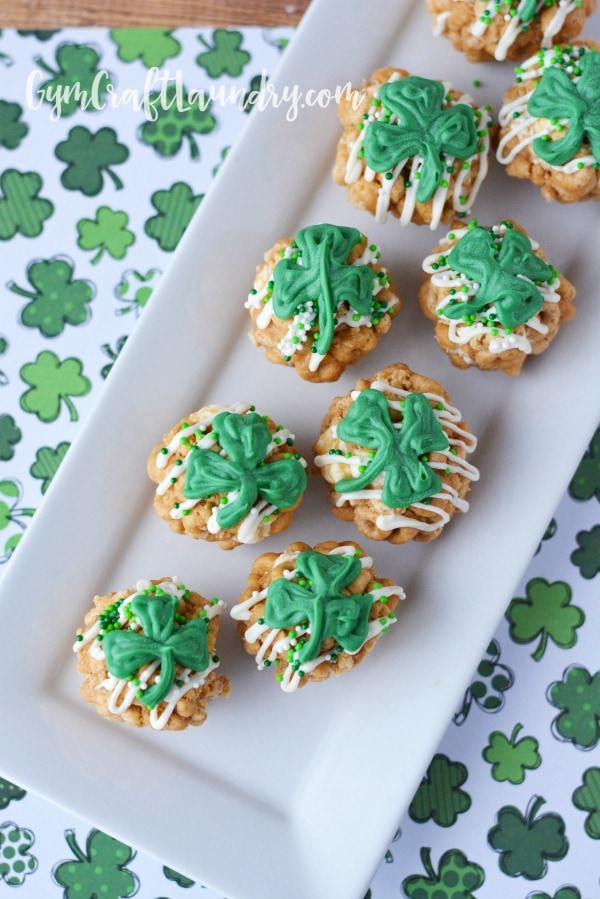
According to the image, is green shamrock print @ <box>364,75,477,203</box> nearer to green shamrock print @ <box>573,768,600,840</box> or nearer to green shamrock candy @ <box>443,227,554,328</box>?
green shamrock candy @ <box>443,227,554,328</box>

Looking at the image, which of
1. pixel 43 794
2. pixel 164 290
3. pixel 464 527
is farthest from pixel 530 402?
pixel 43 794

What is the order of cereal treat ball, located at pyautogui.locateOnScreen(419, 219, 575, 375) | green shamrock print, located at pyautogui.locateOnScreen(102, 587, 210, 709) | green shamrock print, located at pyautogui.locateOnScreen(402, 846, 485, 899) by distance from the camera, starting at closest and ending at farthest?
green shamrock print, located at pyautogui.locateOnScreen(102, 587, 210, 709) → cereal treat ball, located at pyautogui.locateOnScreen(419, 219, 575, 375) → green shamrock print, located at pyautogui.locateOnScreen(402, 846, 485, 899)

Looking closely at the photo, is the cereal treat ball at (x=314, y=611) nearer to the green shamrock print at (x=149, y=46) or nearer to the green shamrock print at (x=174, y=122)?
the green shamrock print at (x=174, y=122)

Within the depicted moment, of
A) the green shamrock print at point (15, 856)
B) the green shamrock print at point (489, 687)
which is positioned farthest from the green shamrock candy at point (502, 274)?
the green shamrock print at point (15, 856)

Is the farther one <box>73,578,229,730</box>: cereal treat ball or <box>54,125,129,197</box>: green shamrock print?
<box>54,125,129,197</box>: green shamrock print

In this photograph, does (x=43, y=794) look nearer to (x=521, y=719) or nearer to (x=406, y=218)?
(x=521, y=719)

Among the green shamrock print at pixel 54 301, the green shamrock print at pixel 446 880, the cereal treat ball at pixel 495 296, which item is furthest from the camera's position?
the green shamrock print at pixel 54 301

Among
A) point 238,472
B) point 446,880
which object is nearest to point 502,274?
point 238,472

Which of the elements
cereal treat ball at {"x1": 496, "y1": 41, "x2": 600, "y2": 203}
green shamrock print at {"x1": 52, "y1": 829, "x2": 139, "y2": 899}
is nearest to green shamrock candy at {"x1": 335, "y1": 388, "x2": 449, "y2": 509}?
cereal treat ball at {"x1": 496, "y1": 41, "x2": 600, "y2": 203}
